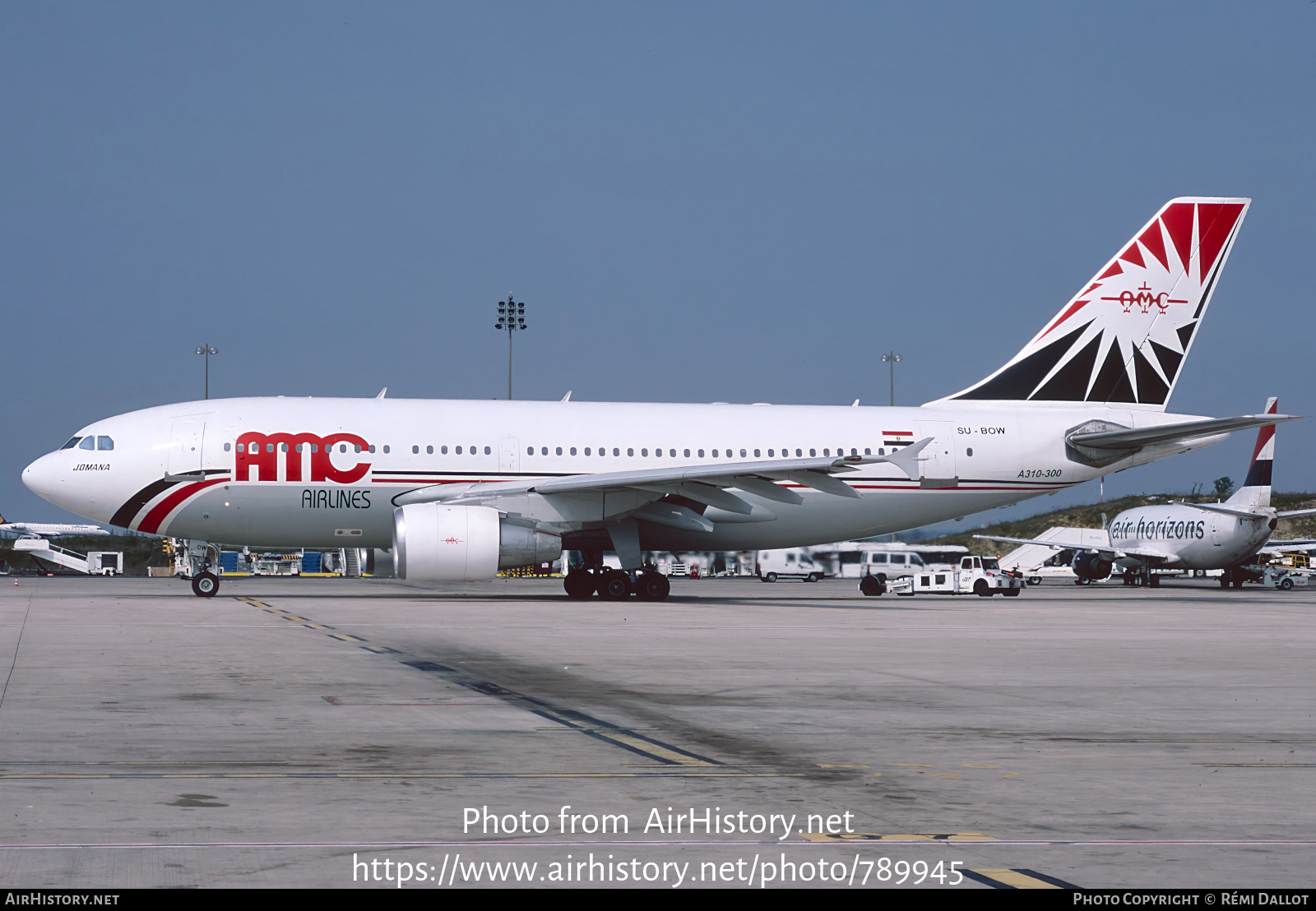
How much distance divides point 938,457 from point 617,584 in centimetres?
830

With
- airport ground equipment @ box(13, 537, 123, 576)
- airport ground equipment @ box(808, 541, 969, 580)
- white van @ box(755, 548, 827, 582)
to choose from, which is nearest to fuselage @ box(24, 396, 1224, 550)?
airport ground equipment @ box(808, 541, 969, 580)

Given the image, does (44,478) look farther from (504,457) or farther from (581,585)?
(581,585)

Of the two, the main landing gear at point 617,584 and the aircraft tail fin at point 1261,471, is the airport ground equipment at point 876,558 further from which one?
the main landing gear at point 617,584

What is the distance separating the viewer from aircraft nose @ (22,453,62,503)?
27781 millimetres

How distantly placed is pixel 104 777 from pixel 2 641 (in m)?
10.4

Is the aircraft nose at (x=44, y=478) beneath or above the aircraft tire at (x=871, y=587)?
above

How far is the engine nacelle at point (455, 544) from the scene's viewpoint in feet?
85.9

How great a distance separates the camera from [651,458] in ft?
98.7

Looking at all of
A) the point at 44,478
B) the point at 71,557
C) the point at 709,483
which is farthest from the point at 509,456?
the point at 71,557

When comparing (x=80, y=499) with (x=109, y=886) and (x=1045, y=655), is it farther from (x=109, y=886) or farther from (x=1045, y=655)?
(x=109, y=886)

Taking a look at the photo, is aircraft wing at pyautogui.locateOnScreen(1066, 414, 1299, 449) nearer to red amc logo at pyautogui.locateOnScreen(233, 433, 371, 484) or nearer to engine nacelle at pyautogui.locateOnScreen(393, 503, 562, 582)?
engine nacelle at pyautogui.locateOnScreen(393, 503, 562, 582)

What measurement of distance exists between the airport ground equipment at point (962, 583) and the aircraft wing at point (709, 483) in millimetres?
16411

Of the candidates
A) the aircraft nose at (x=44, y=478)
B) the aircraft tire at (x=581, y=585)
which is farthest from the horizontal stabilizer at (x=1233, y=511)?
the aircraft nose at (x=44, y=478)

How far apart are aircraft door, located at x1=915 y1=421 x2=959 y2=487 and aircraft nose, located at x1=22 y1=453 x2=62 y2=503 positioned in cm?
1911
